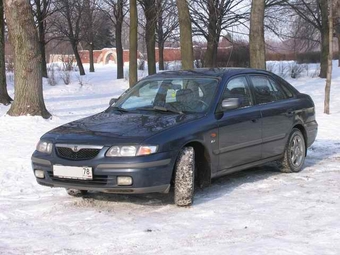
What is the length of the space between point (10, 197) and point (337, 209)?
3755 millimetres

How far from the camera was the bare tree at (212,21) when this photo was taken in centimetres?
3016

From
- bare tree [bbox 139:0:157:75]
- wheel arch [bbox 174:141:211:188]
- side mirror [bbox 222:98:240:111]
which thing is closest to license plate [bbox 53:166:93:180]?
wheel arch [bbox 174:141:211:188]

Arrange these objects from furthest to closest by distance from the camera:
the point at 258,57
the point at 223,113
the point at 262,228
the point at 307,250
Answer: the point at 258,57
the point at 223,113
the point at 262,228
the point at 307,250

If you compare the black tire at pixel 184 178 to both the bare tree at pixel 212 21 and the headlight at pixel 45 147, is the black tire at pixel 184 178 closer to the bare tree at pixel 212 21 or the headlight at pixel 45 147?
the headlight at pixel 45 147

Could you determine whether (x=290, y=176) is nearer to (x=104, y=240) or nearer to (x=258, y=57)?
(x=104, y=240)

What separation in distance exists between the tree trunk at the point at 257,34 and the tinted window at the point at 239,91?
7.79 m

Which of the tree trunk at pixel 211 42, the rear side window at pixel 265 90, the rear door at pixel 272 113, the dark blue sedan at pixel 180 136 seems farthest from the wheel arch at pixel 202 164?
the tree trunk at pixel 211 42

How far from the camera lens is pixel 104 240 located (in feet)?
15.3

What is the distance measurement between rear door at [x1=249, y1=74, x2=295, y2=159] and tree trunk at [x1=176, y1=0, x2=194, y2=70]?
24.2ft

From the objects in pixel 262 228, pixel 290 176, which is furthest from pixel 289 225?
pixel 290 176

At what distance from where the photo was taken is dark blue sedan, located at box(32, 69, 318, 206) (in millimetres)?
5312

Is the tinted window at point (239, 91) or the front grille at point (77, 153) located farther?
the tinted window at point (239, 91)

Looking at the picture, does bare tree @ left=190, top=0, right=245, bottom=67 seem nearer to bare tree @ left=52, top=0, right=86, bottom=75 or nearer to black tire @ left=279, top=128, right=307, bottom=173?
bare tree @ left=52, top=0, right=86, bottom=75

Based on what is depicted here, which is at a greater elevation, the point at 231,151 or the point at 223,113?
the point at 223,113
